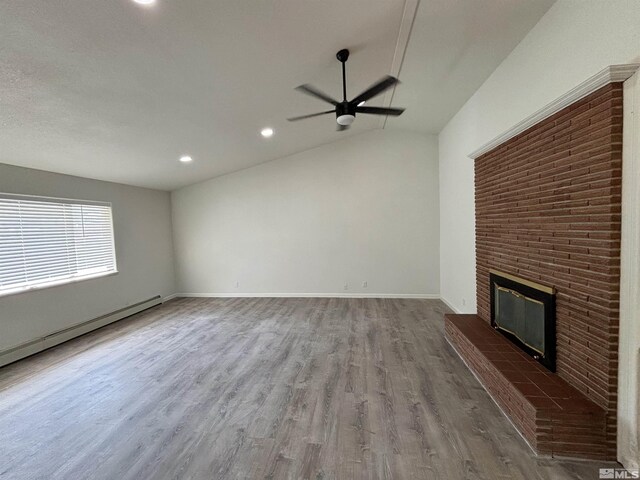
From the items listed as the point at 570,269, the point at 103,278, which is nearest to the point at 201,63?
the point at 570,269

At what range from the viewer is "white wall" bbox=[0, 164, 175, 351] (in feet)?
11.4

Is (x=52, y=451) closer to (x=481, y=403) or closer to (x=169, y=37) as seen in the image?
(x=169, y=37)

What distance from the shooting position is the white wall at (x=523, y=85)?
171 cm

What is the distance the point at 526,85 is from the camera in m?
2.57

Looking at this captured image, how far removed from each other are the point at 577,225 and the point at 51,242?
6.15 meters

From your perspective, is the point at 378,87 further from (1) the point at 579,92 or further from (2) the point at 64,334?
(2) the point at 64,334

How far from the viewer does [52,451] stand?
197 centimetres

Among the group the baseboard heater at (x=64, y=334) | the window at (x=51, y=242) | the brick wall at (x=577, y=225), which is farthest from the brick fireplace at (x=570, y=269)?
the window at (x=51, y=242)

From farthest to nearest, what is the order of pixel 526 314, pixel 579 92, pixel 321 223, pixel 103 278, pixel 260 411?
1. pixel 321 223
2. pixel 103 278
3. pixel 526 314
4. pixel 260 411
5. pixel 579 92

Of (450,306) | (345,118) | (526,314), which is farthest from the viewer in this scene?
(450,306)

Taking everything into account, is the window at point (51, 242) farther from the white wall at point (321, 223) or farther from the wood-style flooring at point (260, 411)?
the white wall at point (321, 223)

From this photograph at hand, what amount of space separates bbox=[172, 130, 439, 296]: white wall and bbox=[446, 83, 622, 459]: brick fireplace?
2.91m

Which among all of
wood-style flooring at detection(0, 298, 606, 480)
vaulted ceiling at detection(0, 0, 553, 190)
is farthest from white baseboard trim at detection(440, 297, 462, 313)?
vaulted ceiling at detection(0, 0, 553, 190)

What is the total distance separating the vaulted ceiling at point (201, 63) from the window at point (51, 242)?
0.60m
